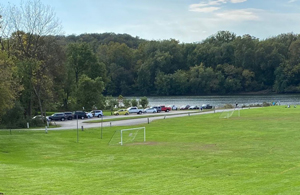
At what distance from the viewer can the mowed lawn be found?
51.9 ft

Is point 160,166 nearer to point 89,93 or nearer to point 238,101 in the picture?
point 89,93

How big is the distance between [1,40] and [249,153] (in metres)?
63.5

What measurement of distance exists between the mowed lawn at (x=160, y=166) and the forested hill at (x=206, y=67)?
129879mm

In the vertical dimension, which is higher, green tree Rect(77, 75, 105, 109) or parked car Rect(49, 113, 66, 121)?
green tree Rect(77, 75, 105, 109)

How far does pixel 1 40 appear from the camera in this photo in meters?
76.5

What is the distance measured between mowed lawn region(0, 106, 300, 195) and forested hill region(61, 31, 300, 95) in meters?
130

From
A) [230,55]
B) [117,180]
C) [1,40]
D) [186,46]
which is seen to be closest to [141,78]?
[186,46]

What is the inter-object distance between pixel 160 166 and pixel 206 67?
160881 mm

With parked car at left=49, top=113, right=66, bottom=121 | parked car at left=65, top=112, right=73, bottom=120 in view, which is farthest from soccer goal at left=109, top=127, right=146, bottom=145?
parked car at left=65, top=112, right=73, bottom=120

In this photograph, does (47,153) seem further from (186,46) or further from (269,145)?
(186,46)

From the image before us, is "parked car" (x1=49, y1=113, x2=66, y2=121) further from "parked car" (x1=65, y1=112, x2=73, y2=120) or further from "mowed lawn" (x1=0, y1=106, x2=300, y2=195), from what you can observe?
"mowed lawn" (x1=0, y1=106, x2=300, y2=195)

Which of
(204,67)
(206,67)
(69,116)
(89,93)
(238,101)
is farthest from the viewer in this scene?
(206,67)

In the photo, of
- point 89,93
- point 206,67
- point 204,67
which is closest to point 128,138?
point 89,93

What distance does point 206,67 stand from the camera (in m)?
180
